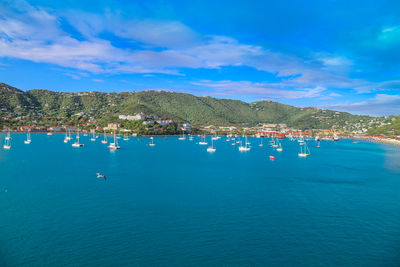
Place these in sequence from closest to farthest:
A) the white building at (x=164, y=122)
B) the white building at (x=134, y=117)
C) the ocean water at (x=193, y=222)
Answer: the ocean water at (x=193, y=222)
the white building at (x=164, y=122)
the white building at (x=134, y=117)

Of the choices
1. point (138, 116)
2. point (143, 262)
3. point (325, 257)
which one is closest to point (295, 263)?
point (325, 257)

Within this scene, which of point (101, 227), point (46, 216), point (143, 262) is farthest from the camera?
point (46, 216)

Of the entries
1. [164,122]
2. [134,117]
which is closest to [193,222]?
[164,122]

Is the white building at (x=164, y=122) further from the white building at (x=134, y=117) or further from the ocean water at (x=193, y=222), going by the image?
the ocean water at (x=193, y=222)

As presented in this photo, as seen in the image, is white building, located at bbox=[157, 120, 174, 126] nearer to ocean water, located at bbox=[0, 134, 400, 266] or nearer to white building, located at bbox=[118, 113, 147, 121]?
white building, located at bbox=[118, 113, 147, 121]

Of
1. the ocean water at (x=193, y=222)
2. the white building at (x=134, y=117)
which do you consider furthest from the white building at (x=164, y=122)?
the ocean water at (x=193, y=222)

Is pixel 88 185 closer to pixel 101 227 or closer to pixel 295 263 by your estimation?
pixel 101 227

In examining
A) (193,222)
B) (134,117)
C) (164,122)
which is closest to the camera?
(193,222)

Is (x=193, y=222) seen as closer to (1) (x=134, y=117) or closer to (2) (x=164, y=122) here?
(2) (x=164, y=122)

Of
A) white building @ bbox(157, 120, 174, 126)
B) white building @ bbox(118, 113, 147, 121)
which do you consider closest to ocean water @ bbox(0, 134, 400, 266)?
white building @ bbox(157, 120, 174, 126)

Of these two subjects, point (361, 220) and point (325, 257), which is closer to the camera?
point (325, 257)

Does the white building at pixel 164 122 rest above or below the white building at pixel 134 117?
below
